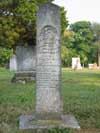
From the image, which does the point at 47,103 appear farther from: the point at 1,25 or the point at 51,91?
the point at 1,25

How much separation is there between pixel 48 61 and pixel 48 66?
10cm

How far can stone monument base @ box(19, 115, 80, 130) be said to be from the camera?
9.23m

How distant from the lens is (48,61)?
9836 mm

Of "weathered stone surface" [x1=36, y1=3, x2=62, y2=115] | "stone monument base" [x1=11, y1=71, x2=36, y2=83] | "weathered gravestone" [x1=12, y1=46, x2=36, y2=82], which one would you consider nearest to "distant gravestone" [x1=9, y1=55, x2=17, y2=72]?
"weathered gravestone" [x1=12, y1=46, x2=36, y2=82]

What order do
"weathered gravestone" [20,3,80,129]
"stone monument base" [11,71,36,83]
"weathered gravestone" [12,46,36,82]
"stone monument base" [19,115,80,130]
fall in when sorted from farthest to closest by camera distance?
"weathered gravestone" [12,46,36,82], "stone monument base" [11,71,36,83], "weathered gravestone" [20,3,80,129], "stone monument base" [19,115,80,130]

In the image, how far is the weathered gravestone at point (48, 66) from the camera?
984 centimetres

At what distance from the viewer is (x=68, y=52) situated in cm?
8719

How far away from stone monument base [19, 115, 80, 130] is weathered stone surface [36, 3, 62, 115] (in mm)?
243

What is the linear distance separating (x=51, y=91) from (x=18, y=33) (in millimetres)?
15804

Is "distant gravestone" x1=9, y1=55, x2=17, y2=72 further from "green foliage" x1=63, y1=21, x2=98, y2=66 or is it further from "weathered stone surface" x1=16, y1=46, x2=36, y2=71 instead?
"green foliage" x1=63, y1=21, x2=98, y2=66

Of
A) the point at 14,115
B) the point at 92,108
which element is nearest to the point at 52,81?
the point at 14,115

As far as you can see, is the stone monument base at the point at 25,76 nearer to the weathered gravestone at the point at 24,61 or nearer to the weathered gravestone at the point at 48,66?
the weathered gravestone at the point at 24,61

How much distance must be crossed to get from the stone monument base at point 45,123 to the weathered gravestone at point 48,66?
3cm

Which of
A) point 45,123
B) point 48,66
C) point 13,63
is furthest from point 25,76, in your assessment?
point 13,63
